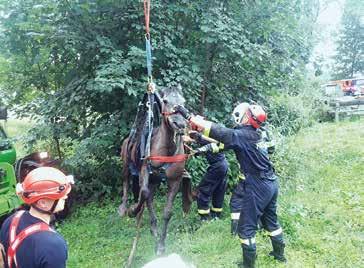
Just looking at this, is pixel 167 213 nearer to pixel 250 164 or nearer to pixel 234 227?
pixel 234 227

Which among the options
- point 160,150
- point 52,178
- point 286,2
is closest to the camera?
point 52,178

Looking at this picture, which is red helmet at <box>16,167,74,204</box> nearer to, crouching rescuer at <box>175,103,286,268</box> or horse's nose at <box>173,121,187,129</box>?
crouching rescuer at <box>175,103,286,268</box>

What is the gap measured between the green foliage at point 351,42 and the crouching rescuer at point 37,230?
A: 32.2 m

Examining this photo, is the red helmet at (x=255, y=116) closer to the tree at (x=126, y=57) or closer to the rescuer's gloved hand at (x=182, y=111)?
the rescuer's gloved hand at (x=182, y=111)

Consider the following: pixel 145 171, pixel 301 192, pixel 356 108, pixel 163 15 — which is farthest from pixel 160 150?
pixel 356 108

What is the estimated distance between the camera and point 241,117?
4938 mm

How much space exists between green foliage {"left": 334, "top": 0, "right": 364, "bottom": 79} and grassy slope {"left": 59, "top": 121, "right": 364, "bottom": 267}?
24.5 meters

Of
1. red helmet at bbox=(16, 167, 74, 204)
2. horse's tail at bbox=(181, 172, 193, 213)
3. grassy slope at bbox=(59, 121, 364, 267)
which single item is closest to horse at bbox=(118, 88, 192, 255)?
horse's tail at bbox=(181, 172, 193, 213)

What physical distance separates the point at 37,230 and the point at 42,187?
274 mm

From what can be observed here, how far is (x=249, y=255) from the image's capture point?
15.8 ft

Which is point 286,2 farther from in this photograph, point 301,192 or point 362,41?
point 362,41

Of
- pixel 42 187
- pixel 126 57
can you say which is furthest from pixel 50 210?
pixel 126 57

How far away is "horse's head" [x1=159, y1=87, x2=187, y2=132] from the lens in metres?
5.11

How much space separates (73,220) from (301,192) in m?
4.42
